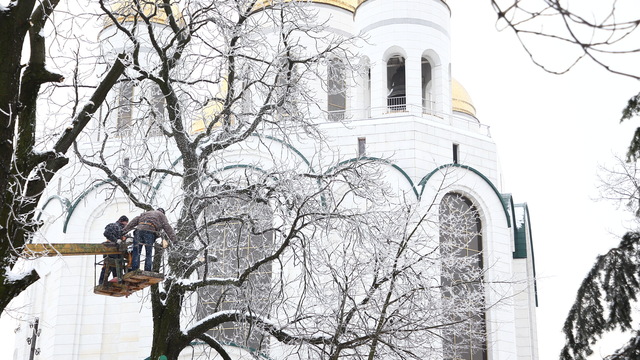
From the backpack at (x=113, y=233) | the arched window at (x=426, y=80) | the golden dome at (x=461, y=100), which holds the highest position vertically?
the golden dome at (x=461, y=100)

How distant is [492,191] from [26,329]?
13992mm

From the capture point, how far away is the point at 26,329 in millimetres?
28141

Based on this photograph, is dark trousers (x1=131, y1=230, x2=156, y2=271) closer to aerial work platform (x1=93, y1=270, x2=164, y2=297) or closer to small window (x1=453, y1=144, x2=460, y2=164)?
aerial work platform (x1=93, y1=270, x2=164, y2=297)

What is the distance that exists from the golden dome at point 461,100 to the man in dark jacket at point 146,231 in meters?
26.5

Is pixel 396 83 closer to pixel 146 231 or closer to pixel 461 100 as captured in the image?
pixel 461 100

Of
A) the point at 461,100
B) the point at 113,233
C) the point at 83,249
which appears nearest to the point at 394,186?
the point at 461,100

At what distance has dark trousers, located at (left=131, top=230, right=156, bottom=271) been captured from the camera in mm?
11742

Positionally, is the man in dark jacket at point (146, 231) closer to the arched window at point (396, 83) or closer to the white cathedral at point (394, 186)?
the white cathedral at point (394, 186)

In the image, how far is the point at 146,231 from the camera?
12.0 metres

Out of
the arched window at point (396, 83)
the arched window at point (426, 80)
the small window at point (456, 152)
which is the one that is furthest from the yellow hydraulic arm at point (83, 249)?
the arched window at point (426, 80)

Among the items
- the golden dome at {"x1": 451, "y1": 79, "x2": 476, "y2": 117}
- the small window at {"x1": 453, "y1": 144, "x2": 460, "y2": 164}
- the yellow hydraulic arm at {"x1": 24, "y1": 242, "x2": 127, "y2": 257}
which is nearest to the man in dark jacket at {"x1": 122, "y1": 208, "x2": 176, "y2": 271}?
the yellow hydraulic arm at {"x1": 24, "y1": 242, "x2": 127, "y2": 257}

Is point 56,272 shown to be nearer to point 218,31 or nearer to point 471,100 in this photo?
point 218,31

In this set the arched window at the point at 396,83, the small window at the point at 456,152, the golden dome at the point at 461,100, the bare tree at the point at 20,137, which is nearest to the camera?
the bare tree at the point at 20,137

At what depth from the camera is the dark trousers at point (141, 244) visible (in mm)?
11742
